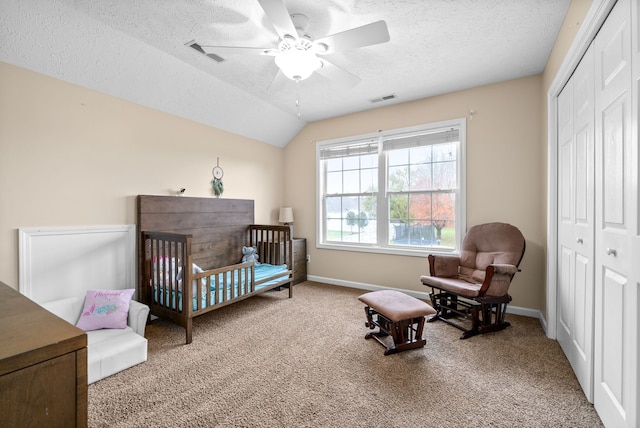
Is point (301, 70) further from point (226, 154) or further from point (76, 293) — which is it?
point (76, 293)

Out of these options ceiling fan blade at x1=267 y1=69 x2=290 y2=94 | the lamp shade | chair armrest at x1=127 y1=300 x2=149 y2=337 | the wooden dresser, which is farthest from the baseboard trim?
the wooden dresser

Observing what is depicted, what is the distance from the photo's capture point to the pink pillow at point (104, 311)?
2.19 m

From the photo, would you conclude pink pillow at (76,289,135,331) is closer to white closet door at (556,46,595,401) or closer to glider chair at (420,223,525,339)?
glider chair at (420,223,525,339)

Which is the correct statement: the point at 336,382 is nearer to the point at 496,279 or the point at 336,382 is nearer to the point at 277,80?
the point at 496,279

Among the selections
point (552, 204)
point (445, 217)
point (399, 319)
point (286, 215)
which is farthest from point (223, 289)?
point (552, 204)

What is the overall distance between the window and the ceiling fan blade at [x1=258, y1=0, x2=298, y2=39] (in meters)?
2.28

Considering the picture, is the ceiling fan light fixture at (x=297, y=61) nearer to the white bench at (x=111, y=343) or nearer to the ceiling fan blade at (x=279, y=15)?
the ceiling fan blade at (x=279, y=15)

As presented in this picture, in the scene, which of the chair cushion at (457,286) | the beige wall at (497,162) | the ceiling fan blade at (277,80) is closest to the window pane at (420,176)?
the beige wall at (497,162)

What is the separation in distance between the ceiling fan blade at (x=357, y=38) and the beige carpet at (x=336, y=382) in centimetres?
225

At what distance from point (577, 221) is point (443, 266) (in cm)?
127

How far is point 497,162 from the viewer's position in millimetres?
3070

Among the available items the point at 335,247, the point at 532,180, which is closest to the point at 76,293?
the point at 335,247

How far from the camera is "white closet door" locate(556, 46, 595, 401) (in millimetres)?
1637

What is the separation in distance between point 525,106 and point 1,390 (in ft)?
13.1
